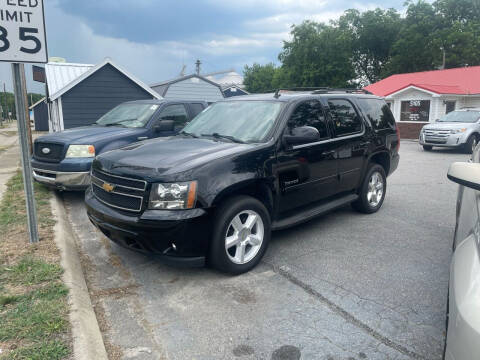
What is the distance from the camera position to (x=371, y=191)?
6.16 m

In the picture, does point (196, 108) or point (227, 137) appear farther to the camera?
point (196, 108)

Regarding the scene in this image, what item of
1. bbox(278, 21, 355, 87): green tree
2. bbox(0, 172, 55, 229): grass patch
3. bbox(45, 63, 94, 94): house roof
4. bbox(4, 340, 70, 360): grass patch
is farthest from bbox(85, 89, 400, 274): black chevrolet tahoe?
Answer: bbox(278, 21, 355, 87): green tree

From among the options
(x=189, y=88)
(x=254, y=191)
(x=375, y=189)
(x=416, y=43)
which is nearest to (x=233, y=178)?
(x=254, y=191)

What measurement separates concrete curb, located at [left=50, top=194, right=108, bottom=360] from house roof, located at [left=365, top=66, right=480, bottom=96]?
22682 millimetres

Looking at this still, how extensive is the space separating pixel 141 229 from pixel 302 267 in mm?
1780

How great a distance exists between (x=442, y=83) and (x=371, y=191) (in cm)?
2370

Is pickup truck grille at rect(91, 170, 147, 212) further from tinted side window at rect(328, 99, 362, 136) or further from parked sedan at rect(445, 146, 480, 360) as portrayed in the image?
tinted side window at rect(328, 99, 362, 136)

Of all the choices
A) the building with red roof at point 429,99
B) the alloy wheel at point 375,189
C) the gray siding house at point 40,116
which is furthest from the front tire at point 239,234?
the gray siding house at point 40,116

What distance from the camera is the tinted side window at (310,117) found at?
465cm

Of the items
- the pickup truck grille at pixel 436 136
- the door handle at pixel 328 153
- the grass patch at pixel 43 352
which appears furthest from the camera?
the pickup truck grille at pixel 436 136

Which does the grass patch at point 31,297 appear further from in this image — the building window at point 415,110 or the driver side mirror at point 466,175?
the building window at point 415,110

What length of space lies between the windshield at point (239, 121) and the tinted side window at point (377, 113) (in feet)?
6.24

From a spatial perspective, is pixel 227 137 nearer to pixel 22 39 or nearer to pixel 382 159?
pixel 22 39

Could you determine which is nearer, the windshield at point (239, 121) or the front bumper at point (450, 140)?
the windshield at point (239, 121)
